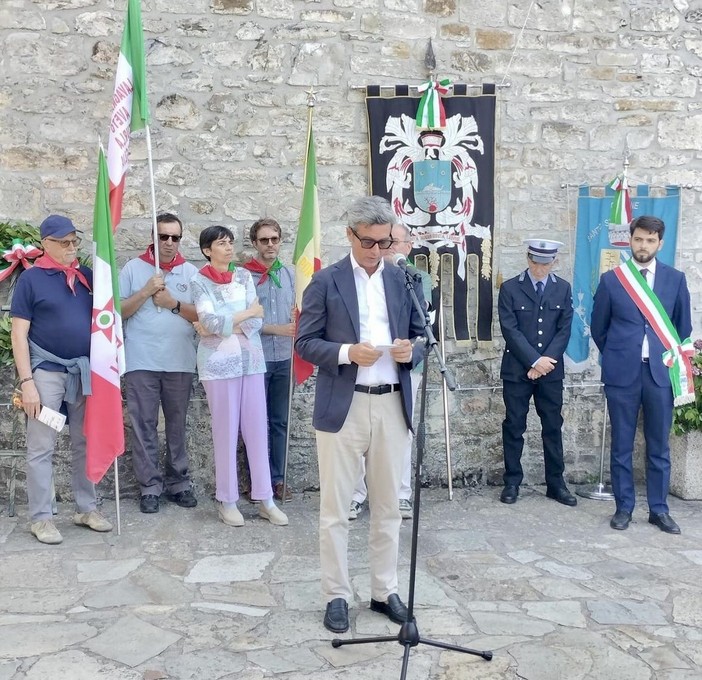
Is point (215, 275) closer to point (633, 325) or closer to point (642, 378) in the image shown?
point (633, 325)

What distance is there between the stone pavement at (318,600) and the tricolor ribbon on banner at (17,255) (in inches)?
60.3

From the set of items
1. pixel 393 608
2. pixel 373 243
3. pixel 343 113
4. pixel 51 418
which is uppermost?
pixel 343 113

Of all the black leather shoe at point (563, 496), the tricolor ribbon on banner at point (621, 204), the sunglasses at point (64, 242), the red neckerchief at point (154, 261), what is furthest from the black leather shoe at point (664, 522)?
the sunglasses at point (64, 242)

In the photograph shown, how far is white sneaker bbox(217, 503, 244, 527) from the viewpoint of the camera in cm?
516

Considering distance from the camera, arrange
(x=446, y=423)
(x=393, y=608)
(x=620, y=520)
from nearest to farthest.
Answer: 1. (x=393, y=608)
2. (x=620, y=520)
3. (x=446, y=423)

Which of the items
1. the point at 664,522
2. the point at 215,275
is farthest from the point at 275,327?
the point at 664,522

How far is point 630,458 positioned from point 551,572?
1.27 m

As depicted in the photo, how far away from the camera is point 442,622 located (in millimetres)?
3754

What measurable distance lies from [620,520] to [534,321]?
1383 mm

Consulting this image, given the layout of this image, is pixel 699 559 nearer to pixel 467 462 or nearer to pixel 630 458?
pixel 630 458

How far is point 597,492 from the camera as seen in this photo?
6.08m

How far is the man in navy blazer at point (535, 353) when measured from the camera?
5.76 meters

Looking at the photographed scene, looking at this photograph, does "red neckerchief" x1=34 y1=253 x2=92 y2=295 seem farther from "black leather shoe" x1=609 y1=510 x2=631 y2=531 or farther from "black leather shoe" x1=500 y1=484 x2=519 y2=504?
"black leather shoe" x1=609 y1=510 x2=631 y2=531

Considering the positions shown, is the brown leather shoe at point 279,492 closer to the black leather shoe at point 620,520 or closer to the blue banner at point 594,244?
the black leather shoe at point 620,520
